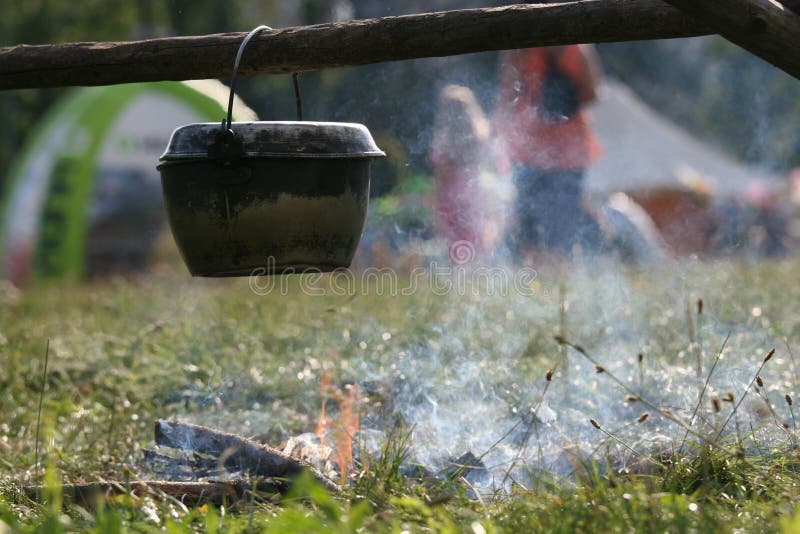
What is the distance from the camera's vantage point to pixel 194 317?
6199 millimetres

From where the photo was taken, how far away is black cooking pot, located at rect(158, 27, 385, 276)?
3154mm

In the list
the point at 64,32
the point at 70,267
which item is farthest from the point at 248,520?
the point at 64,32

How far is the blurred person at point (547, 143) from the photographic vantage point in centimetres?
617

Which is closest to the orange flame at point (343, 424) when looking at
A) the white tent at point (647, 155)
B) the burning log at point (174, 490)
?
the burning log at point (174, 490)

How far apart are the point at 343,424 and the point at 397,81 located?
9.91 feet

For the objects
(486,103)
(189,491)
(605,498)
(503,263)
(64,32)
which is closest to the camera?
(605,498)

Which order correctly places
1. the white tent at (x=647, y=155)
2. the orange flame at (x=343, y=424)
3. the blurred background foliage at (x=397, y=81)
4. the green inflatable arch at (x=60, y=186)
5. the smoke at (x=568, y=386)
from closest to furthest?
the orange flame at (x=343, y=424), the smoke at (x=568, y=386), the blurred background foliage at (x=397, y=81), the green inflatable arch at (x=60, y=186), the white tent at (x=647, y=155)

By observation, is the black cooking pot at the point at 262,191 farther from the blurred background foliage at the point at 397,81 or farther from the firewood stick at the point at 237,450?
the blurred background foliage at the point at 397,81

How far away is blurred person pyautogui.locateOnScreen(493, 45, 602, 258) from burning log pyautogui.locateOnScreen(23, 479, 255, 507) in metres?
3.31

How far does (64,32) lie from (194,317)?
14.2 meters

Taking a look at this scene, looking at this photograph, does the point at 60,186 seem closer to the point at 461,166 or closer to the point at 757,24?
the point at 461,166

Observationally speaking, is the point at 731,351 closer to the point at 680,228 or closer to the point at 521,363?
the point at 521,363

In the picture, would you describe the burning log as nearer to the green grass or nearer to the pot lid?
the green grass

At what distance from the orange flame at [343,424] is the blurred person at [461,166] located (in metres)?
1.84
